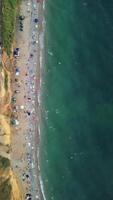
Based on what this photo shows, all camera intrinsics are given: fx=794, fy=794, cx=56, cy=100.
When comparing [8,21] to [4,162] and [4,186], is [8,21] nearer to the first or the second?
[4,162]

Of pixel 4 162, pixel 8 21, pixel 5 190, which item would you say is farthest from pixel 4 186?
pixel 8 21

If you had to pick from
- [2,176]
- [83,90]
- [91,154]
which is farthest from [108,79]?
[2,176]

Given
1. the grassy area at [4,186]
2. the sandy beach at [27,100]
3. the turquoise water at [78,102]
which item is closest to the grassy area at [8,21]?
the sandy beach at [27,100]

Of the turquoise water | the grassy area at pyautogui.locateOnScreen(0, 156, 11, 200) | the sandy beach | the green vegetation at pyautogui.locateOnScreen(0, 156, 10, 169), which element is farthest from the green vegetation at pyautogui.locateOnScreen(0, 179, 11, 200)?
the turquoise water

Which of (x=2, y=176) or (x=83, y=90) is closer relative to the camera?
(x=2, y=176)

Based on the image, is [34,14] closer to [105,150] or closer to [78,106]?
[78,106]
